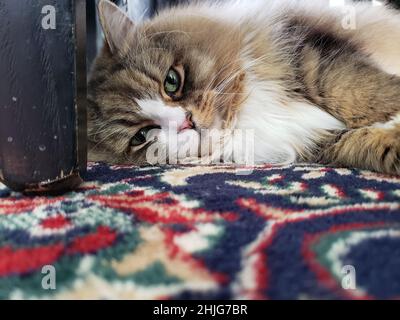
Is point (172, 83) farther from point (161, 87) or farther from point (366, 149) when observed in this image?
point (366, 149)

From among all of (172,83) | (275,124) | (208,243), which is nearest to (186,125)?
(172,83)

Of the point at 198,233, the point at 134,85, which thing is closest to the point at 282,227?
the point at 198,233

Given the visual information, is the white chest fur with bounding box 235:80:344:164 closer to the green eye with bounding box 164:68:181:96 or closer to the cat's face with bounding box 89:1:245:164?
the cat's face with bounding box 89:1:245:164

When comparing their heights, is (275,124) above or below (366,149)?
above

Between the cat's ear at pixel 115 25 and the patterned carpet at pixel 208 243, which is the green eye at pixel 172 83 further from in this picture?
the patterned carpet at pixel 208 243

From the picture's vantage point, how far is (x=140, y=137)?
54.5 inches

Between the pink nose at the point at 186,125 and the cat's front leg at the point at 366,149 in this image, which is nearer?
the cat's front leg at the point at 366,149

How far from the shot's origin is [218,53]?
134 cm

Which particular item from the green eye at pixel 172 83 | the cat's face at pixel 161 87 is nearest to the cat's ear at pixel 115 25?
the cat's face at pixel 161 87

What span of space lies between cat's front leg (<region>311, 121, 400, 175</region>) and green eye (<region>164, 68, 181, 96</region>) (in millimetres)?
468

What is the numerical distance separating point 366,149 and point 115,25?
2.89ft

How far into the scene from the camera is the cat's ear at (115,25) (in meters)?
1.38

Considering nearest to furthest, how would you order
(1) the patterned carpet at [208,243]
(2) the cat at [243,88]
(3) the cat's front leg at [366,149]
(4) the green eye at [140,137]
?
1. (1) the patterned carpet at [208,243]
2. (3) the cat's front leg at [366,149]
3. (2) the cat at [243,88]
4. (4) the green eye at [140,137]

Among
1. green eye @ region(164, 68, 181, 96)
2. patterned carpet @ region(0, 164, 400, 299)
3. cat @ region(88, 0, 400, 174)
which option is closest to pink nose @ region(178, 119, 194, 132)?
cat @ region(88, 0, 400, 174)
